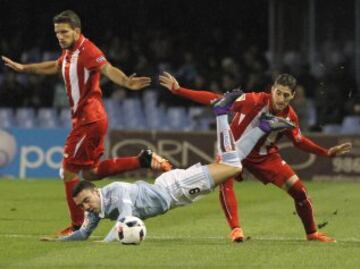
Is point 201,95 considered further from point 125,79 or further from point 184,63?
point 184,63

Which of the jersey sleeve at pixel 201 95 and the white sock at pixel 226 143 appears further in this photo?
the jersey sleeve at pixel 201 95

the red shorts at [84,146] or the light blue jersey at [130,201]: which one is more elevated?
the red shorts at [84,146]

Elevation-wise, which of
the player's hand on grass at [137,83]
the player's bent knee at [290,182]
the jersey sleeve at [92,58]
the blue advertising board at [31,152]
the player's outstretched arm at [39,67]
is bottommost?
the blue advertising board at [31,152]

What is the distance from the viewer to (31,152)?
2225cm

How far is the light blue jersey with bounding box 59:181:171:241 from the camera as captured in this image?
10.8 meters

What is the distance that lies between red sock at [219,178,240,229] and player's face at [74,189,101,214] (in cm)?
156

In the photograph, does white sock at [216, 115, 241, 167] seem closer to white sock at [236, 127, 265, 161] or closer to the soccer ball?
white sock at [236, 127, 265, 161]

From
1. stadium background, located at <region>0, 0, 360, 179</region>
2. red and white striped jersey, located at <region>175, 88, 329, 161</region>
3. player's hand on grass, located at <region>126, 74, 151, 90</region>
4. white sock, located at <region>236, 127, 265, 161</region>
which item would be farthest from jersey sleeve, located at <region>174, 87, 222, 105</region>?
stadium background, located at <region>0, 0, 360, 179</region>

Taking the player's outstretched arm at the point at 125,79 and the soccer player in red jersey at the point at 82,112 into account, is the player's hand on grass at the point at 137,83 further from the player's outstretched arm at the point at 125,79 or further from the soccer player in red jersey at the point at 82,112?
the soccer player in red jersey at the point at 82,112

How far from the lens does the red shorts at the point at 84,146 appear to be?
11953mm

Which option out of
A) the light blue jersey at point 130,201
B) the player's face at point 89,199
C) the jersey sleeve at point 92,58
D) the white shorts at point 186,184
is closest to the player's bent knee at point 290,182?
the white shorts at point 186,184

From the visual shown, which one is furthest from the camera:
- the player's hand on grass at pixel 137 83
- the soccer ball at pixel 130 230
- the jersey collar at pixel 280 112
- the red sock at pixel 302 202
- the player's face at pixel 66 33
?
the red sock at pixel 302 202

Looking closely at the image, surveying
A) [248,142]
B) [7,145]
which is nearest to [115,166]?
[248,142]

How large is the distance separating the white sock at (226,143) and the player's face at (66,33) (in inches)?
67.7
